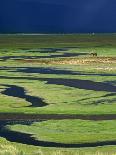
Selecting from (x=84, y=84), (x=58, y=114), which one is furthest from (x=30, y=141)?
(x=84, y=84)

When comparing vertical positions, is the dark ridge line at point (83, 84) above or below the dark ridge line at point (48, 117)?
below

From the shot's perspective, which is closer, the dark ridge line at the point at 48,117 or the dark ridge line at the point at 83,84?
the dark ridge line at the point at 48,117

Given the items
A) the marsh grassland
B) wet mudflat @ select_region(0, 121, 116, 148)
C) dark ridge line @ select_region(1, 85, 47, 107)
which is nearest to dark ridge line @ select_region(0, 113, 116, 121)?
the marsh grassland

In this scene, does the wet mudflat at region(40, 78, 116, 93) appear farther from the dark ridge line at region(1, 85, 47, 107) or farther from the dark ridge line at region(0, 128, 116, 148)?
the dark ridge line at region(0, 128, 116, 148)

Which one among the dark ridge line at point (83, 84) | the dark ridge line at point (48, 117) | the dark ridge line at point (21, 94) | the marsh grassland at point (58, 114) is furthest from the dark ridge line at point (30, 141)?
the dark ridge line at point (83, 84)

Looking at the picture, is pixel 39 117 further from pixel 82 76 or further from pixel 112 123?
pixel 82 76

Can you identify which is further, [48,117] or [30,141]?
[48,117]

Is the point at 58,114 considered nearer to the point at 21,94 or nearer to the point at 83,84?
the point at 21,94

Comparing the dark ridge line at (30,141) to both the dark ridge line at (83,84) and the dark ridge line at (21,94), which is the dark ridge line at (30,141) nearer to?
the dark ridge line at (21,94)
